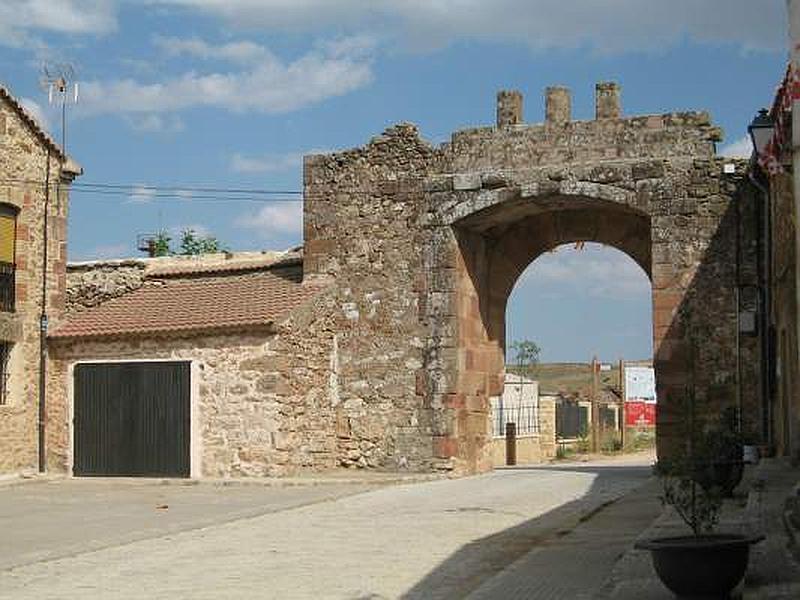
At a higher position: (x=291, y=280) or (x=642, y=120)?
(x=642, y=120)

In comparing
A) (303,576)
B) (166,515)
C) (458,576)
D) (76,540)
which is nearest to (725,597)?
(458,576)

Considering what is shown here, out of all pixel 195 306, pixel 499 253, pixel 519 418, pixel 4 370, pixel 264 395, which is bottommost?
pixel 519 418

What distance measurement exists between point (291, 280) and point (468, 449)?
4.50m

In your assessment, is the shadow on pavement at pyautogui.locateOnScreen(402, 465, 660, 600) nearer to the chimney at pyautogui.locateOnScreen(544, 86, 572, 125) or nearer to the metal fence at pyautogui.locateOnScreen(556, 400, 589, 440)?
the chimney at pyautogui.locateOnScreen(544, 86, 572, 125)

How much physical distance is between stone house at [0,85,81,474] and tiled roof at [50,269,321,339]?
0.65 m

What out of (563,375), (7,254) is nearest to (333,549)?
(7,254)

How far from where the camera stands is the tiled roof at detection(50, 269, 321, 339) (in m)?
20.6

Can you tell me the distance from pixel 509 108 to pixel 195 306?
6.62 meters

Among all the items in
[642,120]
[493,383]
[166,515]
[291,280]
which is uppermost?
[642,120]

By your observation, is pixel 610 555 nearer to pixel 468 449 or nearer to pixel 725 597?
pixel 725 597

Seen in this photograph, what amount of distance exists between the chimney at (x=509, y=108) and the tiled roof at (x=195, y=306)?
4378 millimetres

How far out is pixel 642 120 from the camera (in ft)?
64.0

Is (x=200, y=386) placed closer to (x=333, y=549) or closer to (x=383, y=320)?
(x=383, y=320)

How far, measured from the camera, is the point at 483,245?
21828 mm
